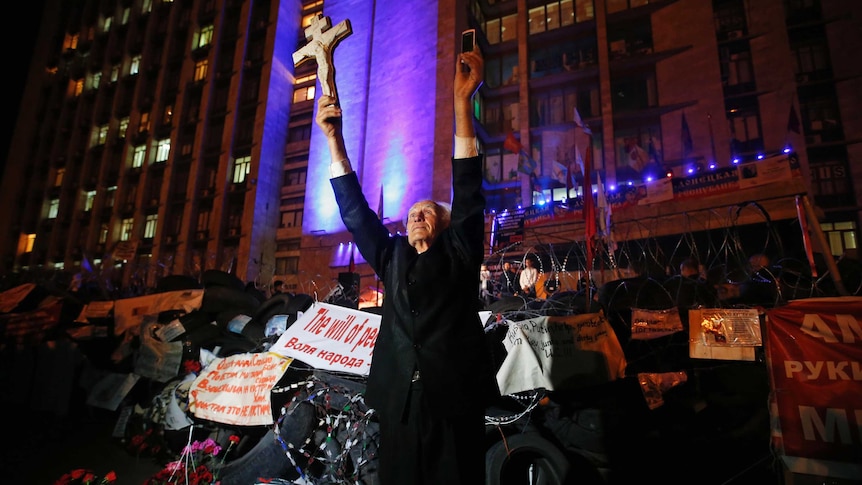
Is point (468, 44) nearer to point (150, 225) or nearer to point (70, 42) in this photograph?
point (150, 225)

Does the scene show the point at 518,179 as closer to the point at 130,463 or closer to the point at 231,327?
the point at 231,327

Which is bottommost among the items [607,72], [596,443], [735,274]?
[596,443]

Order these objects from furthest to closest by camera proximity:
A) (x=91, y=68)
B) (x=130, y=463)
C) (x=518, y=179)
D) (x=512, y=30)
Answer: (x=91, y=68), (x=512, y=30), (x=518, y=179), (x=130, y=463)

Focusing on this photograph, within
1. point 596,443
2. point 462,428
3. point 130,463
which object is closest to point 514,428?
point 596,443

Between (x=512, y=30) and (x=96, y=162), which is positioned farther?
(x=96, y=162)

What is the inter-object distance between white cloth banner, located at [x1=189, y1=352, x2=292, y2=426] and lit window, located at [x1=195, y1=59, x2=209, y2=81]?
133ft

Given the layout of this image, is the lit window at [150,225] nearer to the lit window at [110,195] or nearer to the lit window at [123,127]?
the lit window at [110,195]

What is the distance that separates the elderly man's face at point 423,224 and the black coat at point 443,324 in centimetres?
10

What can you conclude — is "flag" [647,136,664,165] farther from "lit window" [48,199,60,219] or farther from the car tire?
"lit window" [48,199,60,219]

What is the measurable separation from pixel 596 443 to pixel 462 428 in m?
3.77

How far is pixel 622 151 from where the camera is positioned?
23.9 m

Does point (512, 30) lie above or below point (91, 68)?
below

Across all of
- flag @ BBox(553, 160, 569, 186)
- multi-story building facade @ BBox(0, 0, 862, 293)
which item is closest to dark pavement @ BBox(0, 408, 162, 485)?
multi-story building facade @ BBox(0, 0, 862, 293)

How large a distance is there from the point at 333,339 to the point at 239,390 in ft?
4.49
